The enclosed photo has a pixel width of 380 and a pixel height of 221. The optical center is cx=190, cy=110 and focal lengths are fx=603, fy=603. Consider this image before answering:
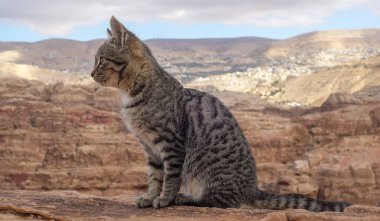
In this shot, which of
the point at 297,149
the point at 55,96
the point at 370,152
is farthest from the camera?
the point at 55,96

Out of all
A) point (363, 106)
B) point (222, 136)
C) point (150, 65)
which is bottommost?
point (363, 106)

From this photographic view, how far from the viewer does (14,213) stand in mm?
7246

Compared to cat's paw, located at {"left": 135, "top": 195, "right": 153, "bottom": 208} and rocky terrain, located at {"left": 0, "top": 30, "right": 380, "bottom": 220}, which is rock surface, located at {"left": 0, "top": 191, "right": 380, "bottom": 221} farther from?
rocky terrain, located at {"left": 0, "top": 30, "right": 380, "bottom": 220}

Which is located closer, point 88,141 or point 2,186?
point 2,186

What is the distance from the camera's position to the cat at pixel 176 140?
7.66 meters

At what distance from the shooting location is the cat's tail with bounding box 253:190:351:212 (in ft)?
24.5

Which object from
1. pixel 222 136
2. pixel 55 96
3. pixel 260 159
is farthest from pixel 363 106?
pixel 222 136

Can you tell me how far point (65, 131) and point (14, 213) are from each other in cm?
4162

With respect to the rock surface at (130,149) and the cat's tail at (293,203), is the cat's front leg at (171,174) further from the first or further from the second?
the rock surface at (130,149)

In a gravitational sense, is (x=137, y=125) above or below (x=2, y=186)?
above

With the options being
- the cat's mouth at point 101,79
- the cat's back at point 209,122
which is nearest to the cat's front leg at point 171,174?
the cat's back at point 209,122

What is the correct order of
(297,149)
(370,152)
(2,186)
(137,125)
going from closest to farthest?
1. (137,125)
2. (2,186)
3. (370,152)
4. (297,149)

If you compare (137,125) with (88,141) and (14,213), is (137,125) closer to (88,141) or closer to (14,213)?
(14,213)

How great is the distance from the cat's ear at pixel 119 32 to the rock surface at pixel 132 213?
7.08 ft
